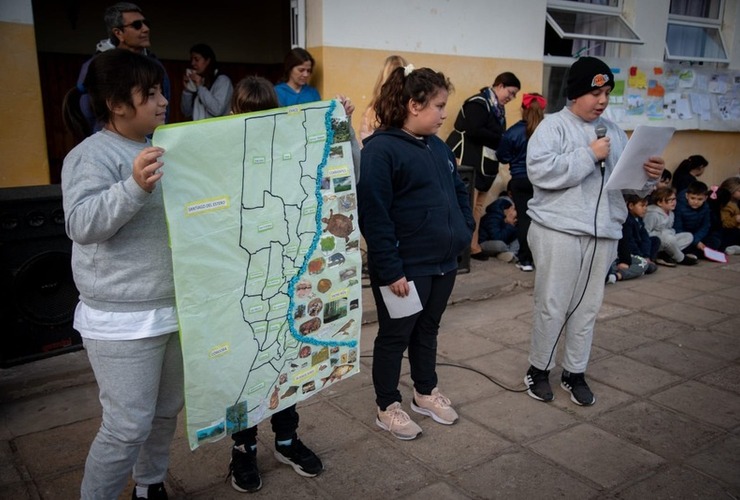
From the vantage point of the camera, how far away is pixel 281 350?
94.0 inches

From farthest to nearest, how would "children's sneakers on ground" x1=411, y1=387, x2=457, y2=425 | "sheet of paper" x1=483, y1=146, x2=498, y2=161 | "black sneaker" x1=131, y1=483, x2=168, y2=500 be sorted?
"sheet of paper" x1=483, y1=146, x2=498, y2=161, "children's sneakers on ground" x1=411, y1=387, x2=457, y2=425, "black sneaker" x1=131, y1=483, x2=168, y2=500

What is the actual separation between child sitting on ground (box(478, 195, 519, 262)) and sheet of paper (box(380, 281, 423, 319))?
12.3ft

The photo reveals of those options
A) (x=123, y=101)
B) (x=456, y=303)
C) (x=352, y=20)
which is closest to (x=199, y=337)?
(x=123, y=101)

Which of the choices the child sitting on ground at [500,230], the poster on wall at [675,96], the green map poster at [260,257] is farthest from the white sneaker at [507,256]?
the green map poster at [260,257]

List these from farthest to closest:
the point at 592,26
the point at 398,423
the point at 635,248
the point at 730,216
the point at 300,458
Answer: the point at 592,26
the point at 730,216
the point at 635,248
the point at 398,423
the point at 300,458

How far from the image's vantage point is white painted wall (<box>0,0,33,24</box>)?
156 inches

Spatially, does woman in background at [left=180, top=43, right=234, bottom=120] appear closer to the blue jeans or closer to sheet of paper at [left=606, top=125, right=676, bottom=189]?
the blue jeans

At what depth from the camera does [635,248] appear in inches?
246

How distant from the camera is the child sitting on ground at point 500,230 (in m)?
6.48

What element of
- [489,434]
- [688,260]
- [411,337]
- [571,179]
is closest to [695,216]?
[688,260]

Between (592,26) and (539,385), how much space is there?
19.2 ft

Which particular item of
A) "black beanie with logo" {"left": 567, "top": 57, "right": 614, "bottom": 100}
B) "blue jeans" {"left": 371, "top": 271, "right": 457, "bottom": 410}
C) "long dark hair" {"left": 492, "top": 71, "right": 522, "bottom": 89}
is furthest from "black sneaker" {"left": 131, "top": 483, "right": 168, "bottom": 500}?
"long dark hair" {"left": 492, "top": 71, "right": 522, "bottom": 89}

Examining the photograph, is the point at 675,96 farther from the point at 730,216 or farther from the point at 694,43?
the point at 730,216

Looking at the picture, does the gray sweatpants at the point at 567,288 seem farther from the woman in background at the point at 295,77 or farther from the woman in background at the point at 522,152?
the woman in background at the point at 522,152
